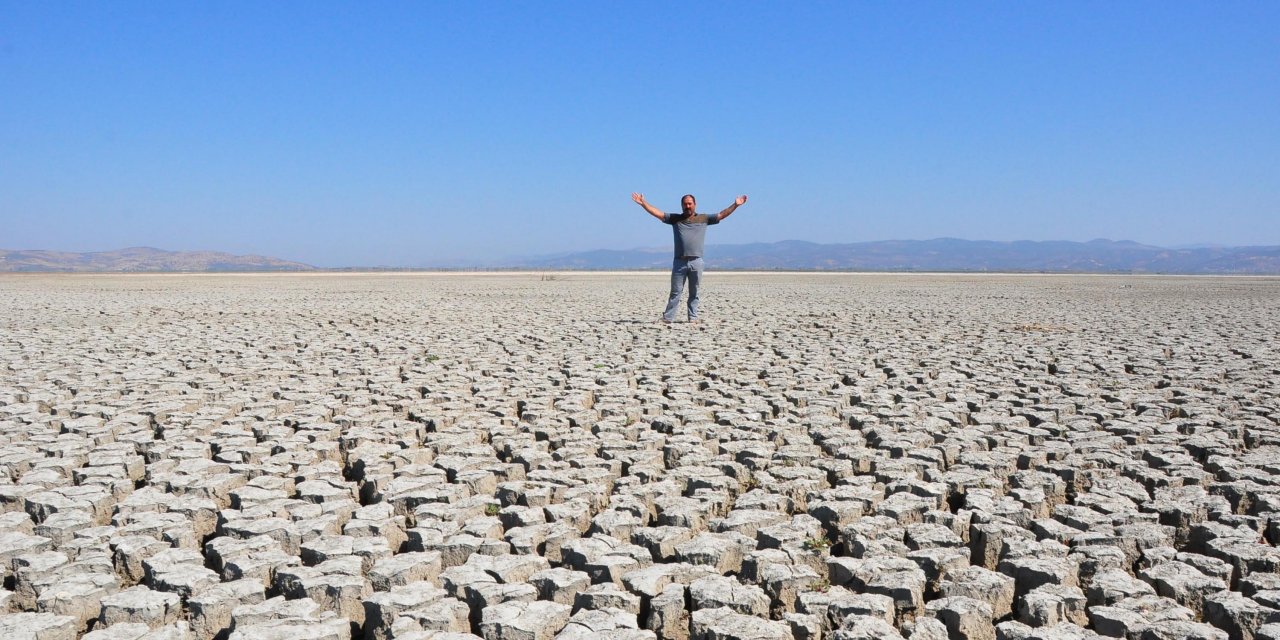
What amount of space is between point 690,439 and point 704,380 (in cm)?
185

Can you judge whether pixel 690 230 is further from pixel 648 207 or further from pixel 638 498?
pixel 638 498

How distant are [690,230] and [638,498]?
6.32 meters

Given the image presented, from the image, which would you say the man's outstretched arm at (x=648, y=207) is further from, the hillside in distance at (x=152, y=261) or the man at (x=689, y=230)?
the hillside in distance at (x=152, y=261)

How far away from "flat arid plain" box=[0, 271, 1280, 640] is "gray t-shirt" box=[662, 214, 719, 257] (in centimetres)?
238

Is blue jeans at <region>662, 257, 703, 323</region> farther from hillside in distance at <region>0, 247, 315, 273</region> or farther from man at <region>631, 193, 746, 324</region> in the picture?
hillside in distance at <region>0, 247, 315, 273</region>

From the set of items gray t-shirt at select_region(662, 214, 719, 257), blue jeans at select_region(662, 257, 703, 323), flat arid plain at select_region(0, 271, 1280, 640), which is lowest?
flat arid plain at select_region(0, 271, 1280, 640)

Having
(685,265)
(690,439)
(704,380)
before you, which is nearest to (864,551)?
(690,439)

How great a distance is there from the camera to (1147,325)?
1090 centimetres

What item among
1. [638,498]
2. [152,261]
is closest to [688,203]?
[638,498]

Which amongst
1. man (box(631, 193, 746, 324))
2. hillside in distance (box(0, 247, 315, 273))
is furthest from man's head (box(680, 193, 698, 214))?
hillside in distance (box(0, 247, 315, 273))

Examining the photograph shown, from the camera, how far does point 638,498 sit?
11.0 feet

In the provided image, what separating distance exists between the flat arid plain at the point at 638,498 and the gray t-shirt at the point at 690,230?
7.82 ft

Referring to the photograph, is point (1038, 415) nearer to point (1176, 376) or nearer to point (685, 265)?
point (1176, 376)

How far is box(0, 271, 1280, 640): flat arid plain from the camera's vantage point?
7.83 feet
